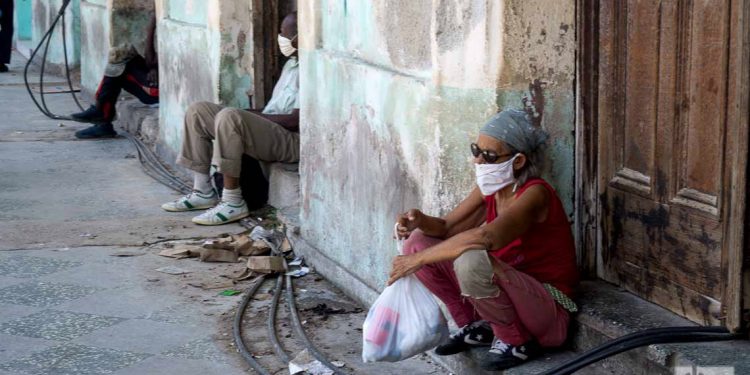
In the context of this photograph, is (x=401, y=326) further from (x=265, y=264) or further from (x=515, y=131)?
(x=265, y=264)

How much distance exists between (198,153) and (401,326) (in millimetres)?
3468

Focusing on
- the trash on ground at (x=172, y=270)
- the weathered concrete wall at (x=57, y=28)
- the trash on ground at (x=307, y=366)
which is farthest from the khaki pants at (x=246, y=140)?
the weathered concrete wall at (x=57, y=28)

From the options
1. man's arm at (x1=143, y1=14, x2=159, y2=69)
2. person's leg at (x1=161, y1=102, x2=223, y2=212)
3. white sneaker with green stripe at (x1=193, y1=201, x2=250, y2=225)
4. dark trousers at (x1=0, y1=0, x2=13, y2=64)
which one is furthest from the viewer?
dark trousers at (x1=0, y1=0, x2=13, y2=64)

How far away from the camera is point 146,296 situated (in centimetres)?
538

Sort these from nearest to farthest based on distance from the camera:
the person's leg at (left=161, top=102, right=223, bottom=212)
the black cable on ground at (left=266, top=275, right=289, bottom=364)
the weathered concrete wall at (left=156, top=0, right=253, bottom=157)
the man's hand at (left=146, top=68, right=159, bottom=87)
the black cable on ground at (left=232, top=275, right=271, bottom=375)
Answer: the black cable on ground at (left=232, top=275, right=271, bottom=375) < the black cable on ground at (left=266, top=275, right=289, bottom=364) < the person's leg at (left=161, top=102, right=223, bottom=212) < the weathered concrete wall at (left=156, top=0, right=253, bottom=157) < the man's hand at (left=146, top=68, right=159, bottom=87)

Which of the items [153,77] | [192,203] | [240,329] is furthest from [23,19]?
[240,329]

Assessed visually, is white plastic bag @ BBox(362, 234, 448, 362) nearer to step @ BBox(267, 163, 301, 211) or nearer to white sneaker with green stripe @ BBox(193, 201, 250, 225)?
step @ BBox(267, 163, 301, 211)

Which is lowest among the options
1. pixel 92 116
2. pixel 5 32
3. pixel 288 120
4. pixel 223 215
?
pixel 223 215

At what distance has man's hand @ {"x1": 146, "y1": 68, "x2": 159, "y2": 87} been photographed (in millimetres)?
9695

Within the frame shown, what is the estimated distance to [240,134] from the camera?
6.63 meters

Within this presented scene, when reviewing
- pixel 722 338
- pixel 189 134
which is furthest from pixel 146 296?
pixel 722 338

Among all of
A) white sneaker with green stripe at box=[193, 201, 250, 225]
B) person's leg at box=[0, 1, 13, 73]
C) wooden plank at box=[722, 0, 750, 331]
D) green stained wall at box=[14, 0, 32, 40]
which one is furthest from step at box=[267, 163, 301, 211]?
green stained wall at box=[14, 0, 32, 40]

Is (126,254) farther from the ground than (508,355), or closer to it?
closer to it

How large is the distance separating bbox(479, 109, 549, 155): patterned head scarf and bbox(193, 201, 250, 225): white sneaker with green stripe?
10.8 feet
